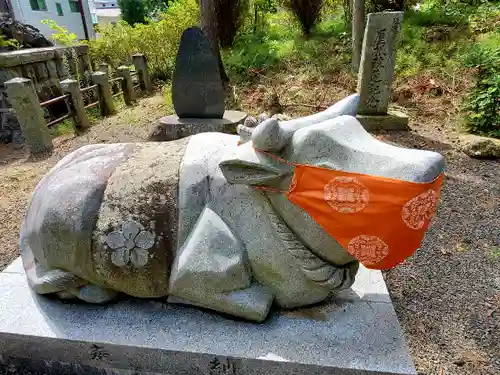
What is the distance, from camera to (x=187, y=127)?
6.32 meters

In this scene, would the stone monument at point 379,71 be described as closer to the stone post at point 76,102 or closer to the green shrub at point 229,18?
the stone post at point 76,102

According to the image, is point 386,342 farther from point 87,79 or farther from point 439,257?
point 87,79

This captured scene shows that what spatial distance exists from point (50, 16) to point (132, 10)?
708 cm

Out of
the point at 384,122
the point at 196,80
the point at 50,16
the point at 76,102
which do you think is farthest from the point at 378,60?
the point at 50,16

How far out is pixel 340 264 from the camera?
2146 mm

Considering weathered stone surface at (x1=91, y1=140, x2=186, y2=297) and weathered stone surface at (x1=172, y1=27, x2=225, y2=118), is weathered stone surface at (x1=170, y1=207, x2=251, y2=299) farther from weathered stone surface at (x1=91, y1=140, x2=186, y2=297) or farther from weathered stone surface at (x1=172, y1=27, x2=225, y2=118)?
weathered stone surface at (x1=172, y1=27, x2=225, y2=118)

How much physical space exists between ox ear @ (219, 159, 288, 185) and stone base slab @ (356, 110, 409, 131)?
5663 millimetres

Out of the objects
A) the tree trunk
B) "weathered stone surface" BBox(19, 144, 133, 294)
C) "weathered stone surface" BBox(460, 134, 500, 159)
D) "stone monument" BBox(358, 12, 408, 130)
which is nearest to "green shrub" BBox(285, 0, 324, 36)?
the tree trunk

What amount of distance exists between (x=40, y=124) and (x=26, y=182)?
1702 millimetres

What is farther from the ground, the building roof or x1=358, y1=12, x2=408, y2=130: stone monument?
the building roof

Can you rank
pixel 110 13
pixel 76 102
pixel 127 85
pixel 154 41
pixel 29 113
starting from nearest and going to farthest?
pixel 29 113, pixel 76 102, pixel 127 85, pixel 154 41, pixel 110 13

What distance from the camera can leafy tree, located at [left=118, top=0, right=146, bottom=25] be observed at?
27478 mm

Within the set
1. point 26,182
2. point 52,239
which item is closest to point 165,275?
point 52,239

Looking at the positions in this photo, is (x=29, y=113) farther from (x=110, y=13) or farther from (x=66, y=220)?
(x=110, y=13)
